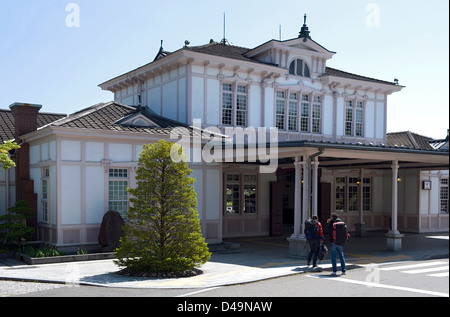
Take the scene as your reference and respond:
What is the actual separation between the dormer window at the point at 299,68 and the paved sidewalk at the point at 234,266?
8626 mm

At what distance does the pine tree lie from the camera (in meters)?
13.5

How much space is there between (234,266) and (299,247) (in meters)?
2.81

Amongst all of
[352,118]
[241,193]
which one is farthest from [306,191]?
[352,118]

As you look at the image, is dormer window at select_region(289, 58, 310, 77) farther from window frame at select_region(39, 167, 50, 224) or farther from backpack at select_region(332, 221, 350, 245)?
window frame at select_region(39, 167, 50, 224)

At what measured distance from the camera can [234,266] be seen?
49.5ft

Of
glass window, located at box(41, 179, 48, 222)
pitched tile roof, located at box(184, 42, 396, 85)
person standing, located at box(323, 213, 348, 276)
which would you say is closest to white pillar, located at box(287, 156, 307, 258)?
person standing, located at box(323, 213, 348, 276)

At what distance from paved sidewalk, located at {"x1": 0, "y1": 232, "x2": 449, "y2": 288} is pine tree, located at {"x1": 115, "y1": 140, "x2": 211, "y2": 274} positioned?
21.8 inches

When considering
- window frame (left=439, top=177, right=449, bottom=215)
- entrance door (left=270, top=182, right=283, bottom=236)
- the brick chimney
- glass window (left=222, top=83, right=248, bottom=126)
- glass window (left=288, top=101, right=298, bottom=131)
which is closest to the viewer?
the brick chimney

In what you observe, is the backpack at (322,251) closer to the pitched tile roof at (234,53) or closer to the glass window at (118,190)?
the glass window at (118,190)

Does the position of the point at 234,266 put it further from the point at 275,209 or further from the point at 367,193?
the point at 367,193

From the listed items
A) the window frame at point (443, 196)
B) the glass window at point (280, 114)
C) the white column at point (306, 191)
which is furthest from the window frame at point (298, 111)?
the window frame at point (443, 196)

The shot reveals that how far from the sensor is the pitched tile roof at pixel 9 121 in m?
21.3

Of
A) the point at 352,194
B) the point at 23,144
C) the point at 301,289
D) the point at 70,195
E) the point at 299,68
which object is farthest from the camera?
the point at 352,194

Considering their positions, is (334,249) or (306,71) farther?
(306,71)
